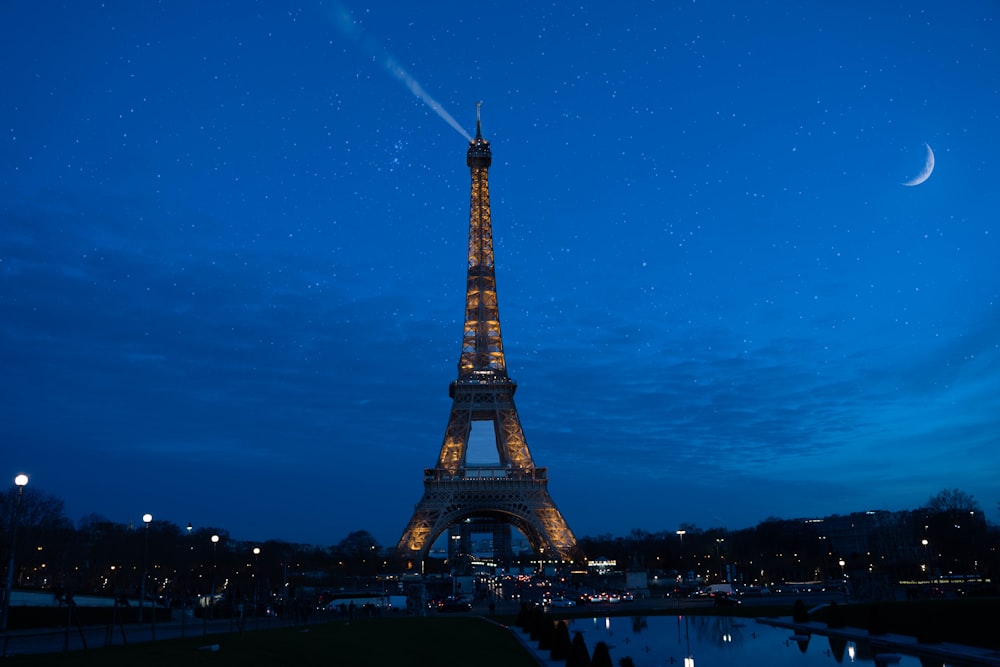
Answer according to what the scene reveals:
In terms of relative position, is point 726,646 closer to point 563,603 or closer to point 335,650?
point 335,650

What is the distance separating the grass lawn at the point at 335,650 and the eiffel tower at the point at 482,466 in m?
53.0

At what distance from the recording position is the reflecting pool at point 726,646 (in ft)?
98.8

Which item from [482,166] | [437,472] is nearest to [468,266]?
[482,166]

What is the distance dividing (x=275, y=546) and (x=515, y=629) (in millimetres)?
144066

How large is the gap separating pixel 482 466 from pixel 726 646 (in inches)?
2567

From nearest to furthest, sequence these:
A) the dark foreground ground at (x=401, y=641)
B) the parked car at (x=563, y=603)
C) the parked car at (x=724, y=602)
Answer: the dark foreground ground at (x=401, y=641) → the parked car at (x=724, y=602) → the parked car at (x=563, y=603)

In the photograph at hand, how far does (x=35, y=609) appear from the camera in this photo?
3612 cm

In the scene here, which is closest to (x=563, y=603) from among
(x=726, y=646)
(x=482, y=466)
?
(x=726, y=646)

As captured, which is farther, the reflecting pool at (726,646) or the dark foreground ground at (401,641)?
the reflecting pool at (726,646)

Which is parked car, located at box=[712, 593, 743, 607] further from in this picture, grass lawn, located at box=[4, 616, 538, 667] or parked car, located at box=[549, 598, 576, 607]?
grass lawn, located at box=[4, 616, 538, 667]

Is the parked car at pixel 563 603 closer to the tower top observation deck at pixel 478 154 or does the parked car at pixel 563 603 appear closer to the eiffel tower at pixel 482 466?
the eiffel tower at pixel 482 466

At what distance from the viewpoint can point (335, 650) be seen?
2850 centimetres

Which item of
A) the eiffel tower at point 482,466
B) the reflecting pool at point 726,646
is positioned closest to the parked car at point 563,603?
the reflecting pool at point 726,646

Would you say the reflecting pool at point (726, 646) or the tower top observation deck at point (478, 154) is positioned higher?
the tower top observation deck at point (478, 154)
